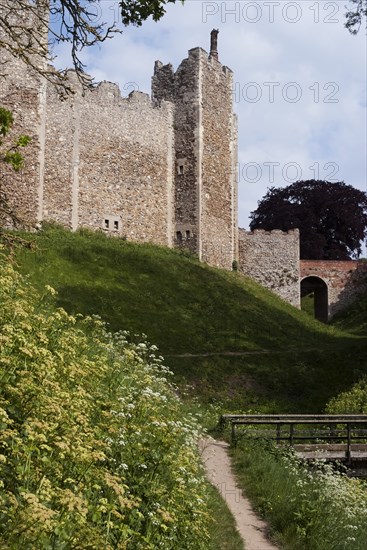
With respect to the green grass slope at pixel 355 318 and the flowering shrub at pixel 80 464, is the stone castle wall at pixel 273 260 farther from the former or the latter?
the flowering shrub at pixel 80 464

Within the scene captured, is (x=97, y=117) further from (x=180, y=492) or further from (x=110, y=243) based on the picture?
(x=180, y=492)

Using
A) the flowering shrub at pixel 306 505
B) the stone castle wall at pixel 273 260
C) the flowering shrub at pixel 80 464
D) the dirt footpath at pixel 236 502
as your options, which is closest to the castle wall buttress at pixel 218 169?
the stone castle wall at pixel 273 260

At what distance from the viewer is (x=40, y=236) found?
1032 inches

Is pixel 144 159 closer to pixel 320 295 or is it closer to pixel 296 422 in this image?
pixel 320 295

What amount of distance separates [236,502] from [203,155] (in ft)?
78.0

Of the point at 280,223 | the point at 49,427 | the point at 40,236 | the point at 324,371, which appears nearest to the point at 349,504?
the point at 49,427

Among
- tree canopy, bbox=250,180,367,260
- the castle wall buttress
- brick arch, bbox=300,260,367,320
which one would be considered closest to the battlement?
the castle wall buttress

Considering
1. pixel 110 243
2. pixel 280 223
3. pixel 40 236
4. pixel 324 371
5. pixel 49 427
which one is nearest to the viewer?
pixel 49 427

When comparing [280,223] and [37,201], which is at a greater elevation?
[280,223]

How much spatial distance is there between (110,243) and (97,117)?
19.0 feet

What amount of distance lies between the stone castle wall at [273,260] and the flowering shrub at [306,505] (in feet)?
78.3

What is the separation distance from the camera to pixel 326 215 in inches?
2147

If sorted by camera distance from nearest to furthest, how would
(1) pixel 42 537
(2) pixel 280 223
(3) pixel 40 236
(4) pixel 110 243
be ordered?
(1) pixel 42 537
(3) pixel 40 236
(4) pixel 110 243
(2) pixel 280 223

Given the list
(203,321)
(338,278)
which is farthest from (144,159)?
(338,278)
